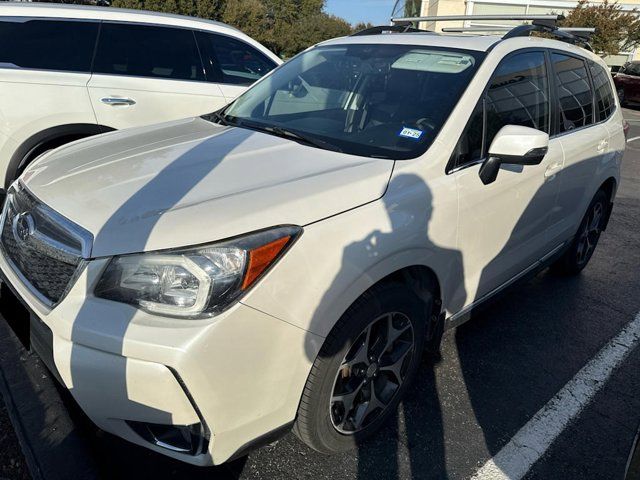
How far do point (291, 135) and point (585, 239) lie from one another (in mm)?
2940

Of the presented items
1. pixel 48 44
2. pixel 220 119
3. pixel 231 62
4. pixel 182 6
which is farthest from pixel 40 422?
pixel 182 6

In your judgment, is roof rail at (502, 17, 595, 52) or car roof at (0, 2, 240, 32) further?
car roof at (0, 2, 240, 32)

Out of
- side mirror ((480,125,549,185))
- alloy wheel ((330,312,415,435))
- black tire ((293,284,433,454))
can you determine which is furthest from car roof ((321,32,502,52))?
alloy wheel ((330,312,415,435))

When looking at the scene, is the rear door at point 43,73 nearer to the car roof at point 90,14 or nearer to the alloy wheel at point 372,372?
the car roof at point 90,14

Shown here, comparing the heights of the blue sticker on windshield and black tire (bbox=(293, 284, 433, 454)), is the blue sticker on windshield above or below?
above

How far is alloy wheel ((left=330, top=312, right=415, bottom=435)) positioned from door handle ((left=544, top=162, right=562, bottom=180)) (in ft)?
4.67

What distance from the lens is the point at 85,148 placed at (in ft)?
8.47

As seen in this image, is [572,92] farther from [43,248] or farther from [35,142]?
[35,142]

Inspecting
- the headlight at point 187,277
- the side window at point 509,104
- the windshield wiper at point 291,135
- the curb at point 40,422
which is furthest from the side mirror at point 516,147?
the curb at point 40,422

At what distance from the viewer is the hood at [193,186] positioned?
172cm

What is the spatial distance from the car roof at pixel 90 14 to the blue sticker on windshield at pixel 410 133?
337cm

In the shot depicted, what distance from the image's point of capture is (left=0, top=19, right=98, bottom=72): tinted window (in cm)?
422

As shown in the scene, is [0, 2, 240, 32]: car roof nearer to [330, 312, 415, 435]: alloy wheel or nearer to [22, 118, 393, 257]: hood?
[22, 118, 393, 257]: hood

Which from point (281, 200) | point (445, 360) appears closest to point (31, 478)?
point (281, 200)
